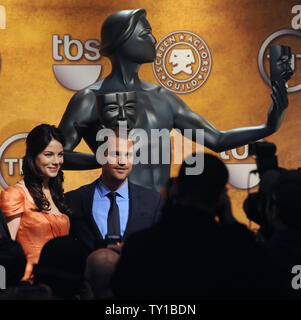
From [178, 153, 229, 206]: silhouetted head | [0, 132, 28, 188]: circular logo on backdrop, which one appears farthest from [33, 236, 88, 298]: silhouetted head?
[0, 132, 28, 188]: circular logo on backdrop

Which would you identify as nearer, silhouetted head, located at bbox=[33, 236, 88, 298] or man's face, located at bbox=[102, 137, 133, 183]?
silhouetted head, located at bbox=[33, 236, 88, 298]

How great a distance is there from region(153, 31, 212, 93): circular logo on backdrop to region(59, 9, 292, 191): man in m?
1.37

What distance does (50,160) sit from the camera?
7.13 feet

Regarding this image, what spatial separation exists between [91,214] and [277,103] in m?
0.85

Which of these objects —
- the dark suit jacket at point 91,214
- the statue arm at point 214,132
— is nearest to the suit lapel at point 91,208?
the dark suit jacket at point 91,214

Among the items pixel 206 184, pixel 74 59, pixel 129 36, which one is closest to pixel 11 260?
pixel 206 184

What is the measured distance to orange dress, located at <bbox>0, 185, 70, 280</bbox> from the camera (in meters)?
2.06

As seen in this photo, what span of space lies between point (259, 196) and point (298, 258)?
1.37ft

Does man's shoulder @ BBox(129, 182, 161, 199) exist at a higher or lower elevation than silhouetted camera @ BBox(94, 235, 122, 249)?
higher

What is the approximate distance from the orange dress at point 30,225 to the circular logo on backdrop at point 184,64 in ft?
6.31

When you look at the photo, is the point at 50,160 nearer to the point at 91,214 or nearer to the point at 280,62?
the point at 91,214

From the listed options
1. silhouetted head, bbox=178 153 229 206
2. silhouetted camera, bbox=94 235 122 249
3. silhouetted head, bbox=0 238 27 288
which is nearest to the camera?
silhouetted head, bbox=178 153 229 206

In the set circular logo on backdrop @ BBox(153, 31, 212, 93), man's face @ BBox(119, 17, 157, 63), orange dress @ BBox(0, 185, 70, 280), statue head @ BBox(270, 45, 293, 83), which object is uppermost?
circular logo on backdrop @ BBox(153, 31, 212, 93)

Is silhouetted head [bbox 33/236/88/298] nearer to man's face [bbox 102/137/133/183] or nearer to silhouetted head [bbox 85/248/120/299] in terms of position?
silhouetted head [bbox 85/248/120/299]
